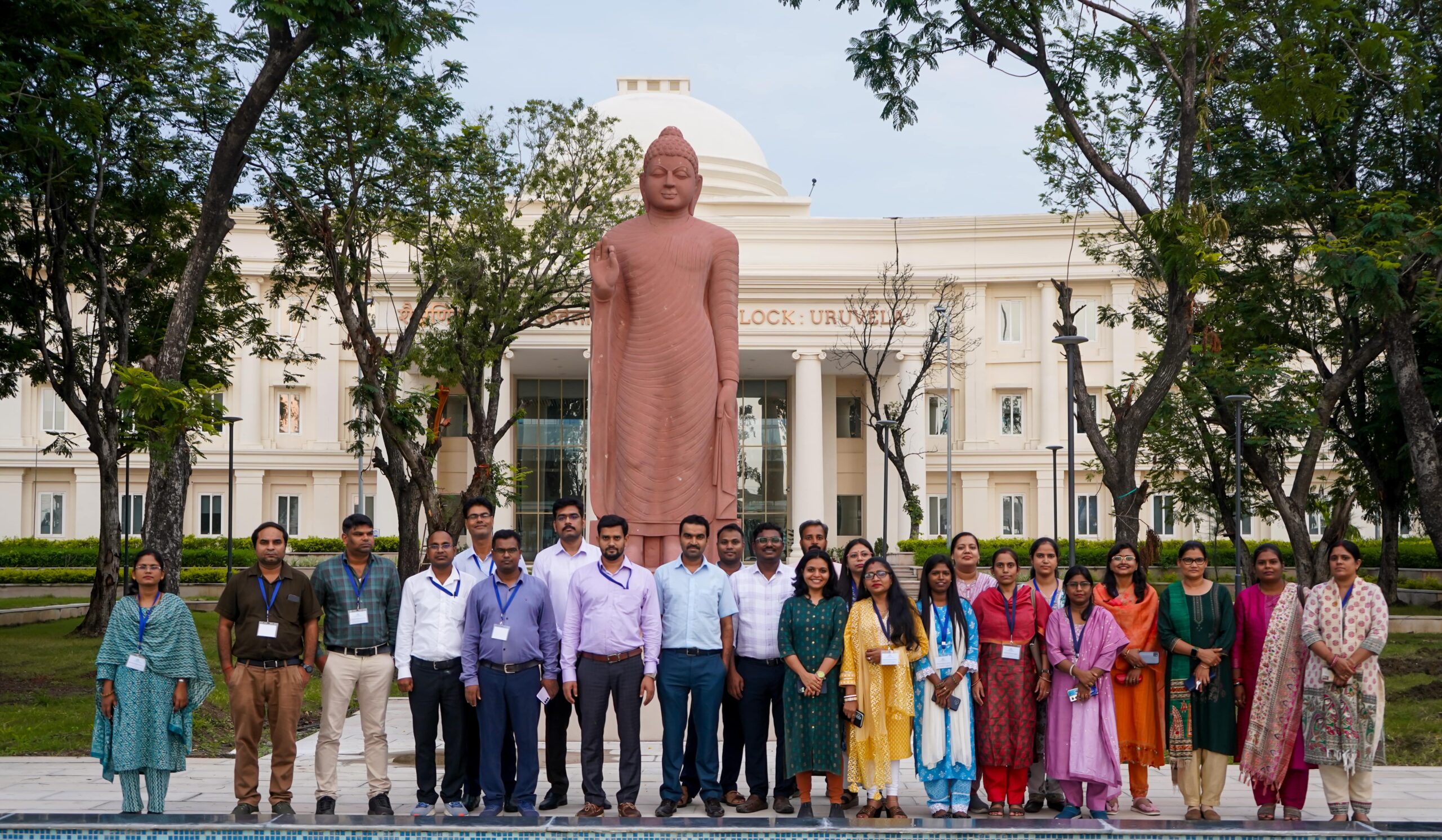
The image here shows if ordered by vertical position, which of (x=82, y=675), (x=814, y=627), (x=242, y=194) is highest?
(x=242, y=194)

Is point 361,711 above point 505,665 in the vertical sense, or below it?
below

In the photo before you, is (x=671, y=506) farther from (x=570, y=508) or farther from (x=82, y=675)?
(x=82, y=675)

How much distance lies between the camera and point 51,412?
44.7 m

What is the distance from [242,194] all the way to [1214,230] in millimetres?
12921

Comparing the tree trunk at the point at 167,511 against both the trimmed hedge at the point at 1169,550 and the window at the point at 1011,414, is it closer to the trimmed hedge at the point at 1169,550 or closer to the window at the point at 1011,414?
the trimmed hedge at the point at 1169,550

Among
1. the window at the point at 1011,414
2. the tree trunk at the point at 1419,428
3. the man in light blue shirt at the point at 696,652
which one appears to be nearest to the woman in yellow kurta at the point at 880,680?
the man in light blue shirt at the point at 696,652

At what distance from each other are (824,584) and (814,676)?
0.54 metres

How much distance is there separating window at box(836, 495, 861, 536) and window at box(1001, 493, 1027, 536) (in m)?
5.05

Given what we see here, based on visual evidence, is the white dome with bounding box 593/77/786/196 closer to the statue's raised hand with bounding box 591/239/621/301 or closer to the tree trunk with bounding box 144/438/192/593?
the tree trunk with bounding box 144/438/192/593

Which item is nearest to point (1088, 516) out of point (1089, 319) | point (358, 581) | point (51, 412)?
point (1089, 319)

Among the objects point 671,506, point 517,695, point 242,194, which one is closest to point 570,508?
point 517,695

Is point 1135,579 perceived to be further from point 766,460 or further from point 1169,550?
point 766,460

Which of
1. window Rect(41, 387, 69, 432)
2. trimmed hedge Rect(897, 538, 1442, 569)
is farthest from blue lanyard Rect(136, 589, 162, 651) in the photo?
window Rect(41, 387, 69, 432)

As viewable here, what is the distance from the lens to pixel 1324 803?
Answer: 28.7ft
